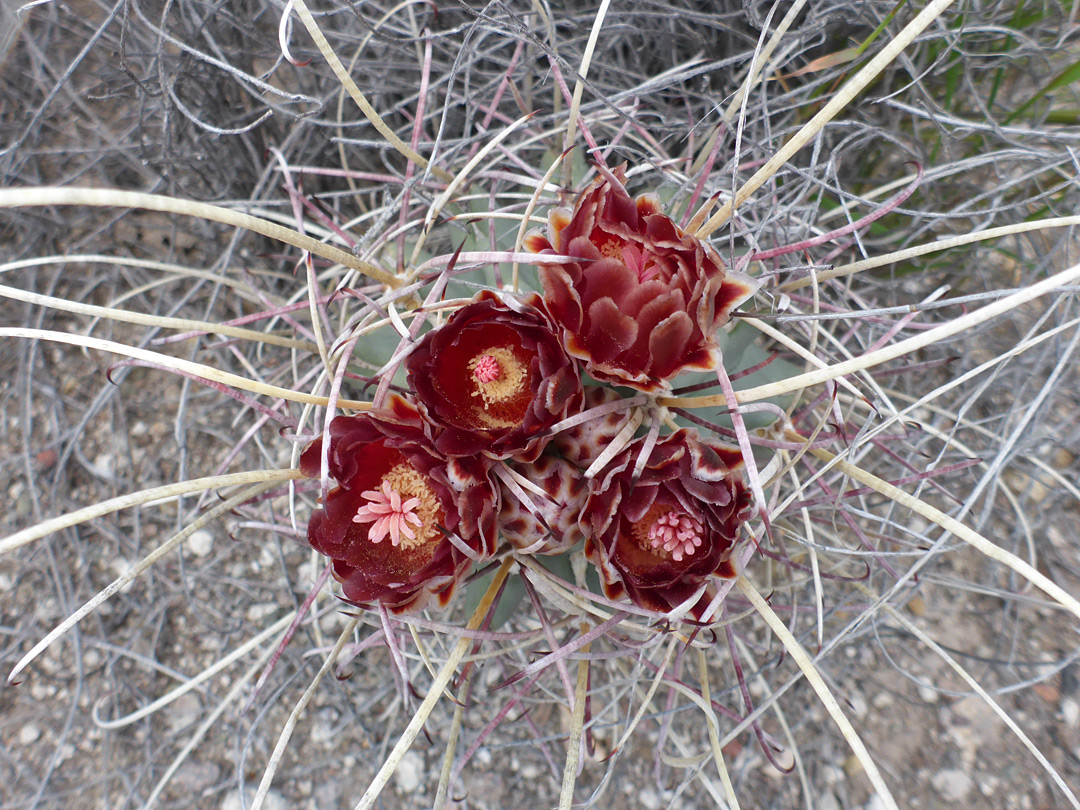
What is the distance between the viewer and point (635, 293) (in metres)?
0.52

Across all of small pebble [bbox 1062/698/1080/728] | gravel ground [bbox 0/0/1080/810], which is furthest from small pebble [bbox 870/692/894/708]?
small pebble [bbox 1062/698/1080/728]

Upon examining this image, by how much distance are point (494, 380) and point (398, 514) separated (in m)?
0.12

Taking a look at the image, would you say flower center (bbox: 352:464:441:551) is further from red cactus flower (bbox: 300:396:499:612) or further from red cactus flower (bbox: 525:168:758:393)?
red cactus flower (bbox: 525:168:758:393)

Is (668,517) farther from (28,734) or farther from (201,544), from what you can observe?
(28,734)

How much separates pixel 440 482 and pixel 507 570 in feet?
0.64

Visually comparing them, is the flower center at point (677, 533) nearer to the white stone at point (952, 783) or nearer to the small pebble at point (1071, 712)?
the white stone at point (952, 783)

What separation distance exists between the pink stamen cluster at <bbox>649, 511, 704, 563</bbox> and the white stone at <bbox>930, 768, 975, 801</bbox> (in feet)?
2.36

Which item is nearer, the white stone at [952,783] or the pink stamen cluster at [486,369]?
the pink stamen cluster at [486,369]

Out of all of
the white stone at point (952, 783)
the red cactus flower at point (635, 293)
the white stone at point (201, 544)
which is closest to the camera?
the red cactus flower at point (635, 293)

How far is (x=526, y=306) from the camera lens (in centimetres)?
55

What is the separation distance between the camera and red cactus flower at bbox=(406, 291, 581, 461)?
0.54 meters

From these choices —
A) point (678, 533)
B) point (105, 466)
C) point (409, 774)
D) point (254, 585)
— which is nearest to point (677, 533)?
point (678, 533)

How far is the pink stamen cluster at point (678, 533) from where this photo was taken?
54 centimetres

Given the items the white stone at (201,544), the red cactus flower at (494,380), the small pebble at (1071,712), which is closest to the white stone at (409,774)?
the white stone at (201,544)
